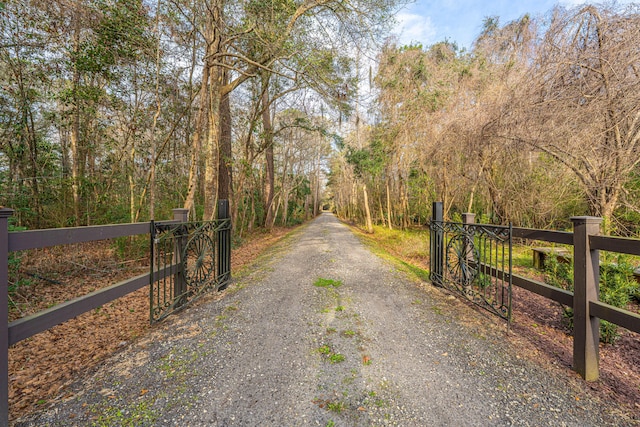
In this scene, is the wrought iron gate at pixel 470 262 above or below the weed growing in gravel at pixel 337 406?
above

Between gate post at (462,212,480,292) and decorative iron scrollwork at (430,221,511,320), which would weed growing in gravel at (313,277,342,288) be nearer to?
decorative iron scrollwork at (430,221,511,320)

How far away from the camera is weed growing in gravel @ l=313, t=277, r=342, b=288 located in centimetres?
458

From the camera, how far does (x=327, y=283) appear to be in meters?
4.69

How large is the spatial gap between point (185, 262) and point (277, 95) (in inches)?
394

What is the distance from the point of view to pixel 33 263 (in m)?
5.53

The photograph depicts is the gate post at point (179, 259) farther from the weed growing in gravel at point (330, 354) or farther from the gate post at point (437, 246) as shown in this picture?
the gate post at point (437, 246)

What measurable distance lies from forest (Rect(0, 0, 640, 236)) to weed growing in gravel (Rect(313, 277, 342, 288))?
13.6ft

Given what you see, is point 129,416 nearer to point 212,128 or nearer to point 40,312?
point 40,312

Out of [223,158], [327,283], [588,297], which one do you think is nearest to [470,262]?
[588,297]

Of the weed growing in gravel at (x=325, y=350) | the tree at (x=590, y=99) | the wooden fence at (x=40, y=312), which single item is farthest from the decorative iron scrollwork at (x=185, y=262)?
the tree at (x=590, y=99)

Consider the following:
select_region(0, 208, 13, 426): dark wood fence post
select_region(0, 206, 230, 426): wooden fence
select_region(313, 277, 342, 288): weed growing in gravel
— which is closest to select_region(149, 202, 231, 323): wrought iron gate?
select_region(0, 206, 230, 426): wooden fence

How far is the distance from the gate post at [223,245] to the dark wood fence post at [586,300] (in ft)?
15.5

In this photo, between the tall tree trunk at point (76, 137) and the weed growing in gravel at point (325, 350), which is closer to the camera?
the weed growing in gravel at point (325, 350)

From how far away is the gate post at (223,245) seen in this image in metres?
4.54
